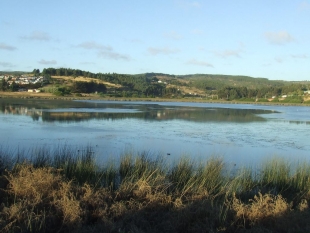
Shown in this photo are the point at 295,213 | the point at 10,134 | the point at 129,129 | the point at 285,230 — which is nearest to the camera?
the point at 285,230

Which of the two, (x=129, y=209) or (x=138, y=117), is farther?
(x=138, y=117)

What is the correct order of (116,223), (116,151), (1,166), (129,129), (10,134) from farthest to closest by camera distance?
(129,129) → (10,134) → (116,151) → (1,166) → (116,223)

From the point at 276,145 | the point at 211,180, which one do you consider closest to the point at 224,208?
the point at 211,180

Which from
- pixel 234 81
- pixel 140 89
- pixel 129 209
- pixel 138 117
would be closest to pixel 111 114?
pixel 138 117

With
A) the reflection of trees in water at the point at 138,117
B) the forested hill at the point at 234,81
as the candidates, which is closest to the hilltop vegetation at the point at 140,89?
the forested hill at the point at 234,81

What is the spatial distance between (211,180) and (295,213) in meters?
2.28

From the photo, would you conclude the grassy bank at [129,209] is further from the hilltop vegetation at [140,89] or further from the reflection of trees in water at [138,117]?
the hilltop vegetation at [140,89]

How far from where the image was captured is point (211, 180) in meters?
8.58

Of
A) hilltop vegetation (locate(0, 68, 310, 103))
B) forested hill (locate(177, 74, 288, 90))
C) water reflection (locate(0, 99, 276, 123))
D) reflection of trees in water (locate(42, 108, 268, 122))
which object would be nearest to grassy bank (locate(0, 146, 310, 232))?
water reflection (locate(0, 99, 276, 123))

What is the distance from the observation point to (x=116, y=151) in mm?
13461

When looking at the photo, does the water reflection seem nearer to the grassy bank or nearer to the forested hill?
the grassy bank

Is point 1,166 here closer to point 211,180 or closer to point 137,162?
point 137,162

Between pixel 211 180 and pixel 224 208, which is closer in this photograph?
pixel 224 208

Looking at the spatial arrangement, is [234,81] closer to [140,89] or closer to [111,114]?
[140,89]
